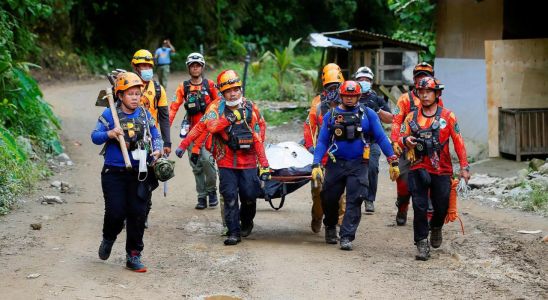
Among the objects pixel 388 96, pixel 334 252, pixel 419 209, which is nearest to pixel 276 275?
pixel 334 252

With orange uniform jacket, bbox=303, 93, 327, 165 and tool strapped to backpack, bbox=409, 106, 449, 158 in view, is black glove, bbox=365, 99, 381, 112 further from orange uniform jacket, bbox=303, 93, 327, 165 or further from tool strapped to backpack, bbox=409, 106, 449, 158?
tool strapped to backpack, bbox=409, 106, 449, 158

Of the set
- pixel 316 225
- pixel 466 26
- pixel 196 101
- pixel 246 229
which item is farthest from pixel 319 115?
pixel 466 26

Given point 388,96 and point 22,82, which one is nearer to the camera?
point 22,82

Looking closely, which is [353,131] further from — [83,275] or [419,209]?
[83,275]

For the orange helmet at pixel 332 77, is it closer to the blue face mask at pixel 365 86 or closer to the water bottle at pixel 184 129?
the blue face mask at pixel 365 86

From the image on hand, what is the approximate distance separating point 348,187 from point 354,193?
96 millimetres

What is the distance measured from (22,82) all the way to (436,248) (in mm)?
8453

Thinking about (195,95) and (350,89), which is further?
(195,95)

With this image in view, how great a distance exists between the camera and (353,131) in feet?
24.0

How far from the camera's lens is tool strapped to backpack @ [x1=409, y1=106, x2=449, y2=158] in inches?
274

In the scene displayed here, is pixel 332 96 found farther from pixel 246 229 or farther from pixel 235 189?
pixel 246 229

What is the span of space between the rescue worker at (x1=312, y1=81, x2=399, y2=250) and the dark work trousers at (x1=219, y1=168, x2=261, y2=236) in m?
0.77

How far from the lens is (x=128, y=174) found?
6352 millimetres

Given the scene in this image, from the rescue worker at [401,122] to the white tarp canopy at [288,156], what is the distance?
105cm
